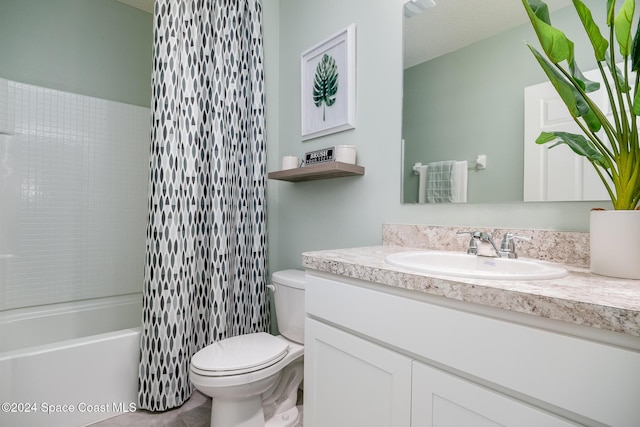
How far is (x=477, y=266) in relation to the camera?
1032 millimetres

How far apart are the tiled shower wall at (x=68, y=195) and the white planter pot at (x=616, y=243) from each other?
8.87 feet

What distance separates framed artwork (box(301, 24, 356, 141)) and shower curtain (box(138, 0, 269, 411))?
299 mm

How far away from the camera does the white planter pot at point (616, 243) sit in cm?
72

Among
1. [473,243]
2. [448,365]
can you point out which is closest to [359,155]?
[473,243]

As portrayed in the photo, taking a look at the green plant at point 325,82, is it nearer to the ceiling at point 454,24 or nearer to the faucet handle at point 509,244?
the ceiling at point 454,24

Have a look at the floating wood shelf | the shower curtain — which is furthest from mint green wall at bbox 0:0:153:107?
the floating wood shelf

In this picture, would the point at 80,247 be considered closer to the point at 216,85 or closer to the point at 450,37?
the point at 216,85

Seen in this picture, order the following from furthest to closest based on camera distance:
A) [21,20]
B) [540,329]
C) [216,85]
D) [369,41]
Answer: [21,20], [216,85], [369,41], [540,329]

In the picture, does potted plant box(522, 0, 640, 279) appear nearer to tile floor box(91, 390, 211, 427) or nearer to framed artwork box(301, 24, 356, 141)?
framed artwork box(301, 24, 356, 141)

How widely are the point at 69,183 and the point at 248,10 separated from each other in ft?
5.55

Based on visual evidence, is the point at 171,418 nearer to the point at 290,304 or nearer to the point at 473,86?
the point at 290,304

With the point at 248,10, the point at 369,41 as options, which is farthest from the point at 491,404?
→ the point at 248,10

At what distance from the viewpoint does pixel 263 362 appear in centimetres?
130

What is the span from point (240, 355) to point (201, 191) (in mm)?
843
